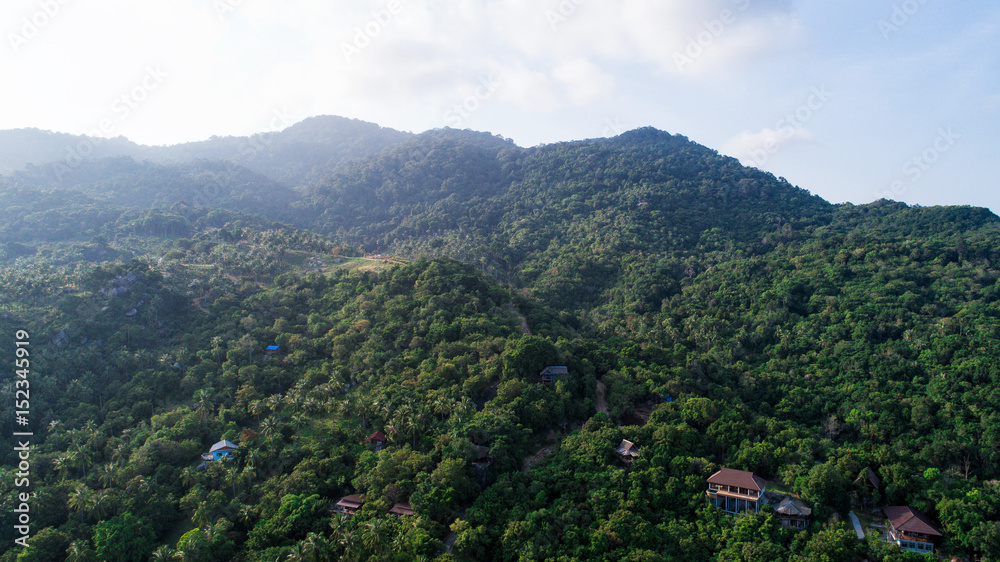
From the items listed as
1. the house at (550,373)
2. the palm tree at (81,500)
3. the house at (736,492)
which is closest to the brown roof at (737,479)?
the house at (736,492)

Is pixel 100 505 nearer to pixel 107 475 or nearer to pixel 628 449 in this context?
pixel 107 475

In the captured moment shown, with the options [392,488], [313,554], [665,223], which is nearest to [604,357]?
[392,488]

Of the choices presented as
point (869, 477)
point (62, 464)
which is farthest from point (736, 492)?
point (62, 464)

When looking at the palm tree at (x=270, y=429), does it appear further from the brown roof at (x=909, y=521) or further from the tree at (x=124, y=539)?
the brown roof at (x=909, y=521)

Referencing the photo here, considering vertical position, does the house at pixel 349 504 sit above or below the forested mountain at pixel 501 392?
below

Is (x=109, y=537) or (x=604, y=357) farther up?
(x=604, y=357)

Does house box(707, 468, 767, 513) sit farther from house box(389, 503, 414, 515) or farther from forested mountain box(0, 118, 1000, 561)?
house box(389, 503, 414, 515)

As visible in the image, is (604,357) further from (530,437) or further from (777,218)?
(777,218)
